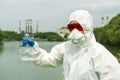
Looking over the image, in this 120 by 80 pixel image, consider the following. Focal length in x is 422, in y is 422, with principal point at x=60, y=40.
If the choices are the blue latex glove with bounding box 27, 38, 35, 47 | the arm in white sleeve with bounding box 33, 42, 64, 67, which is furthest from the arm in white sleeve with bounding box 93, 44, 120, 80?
the blue latex glove with bounding box 27, 38, 35, 47

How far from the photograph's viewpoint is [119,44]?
59969 millimetres

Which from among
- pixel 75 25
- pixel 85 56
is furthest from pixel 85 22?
pixel 85 56

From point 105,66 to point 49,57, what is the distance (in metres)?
0.60

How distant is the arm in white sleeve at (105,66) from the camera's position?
3133 mm

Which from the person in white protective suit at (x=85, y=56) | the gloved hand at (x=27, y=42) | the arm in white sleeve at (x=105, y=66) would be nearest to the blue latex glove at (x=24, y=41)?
the gloved hand at (x=27, y=42)

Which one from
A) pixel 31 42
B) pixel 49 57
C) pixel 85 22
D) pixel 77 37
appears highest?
pixel 85 22

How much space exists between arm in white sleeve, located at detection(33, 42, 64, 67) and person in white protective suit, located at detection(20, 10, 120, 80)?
4.8 inches

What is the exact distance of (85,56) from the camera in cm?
328

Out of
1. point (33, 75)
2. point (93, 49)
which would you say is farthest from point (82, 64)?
point (33, 75)

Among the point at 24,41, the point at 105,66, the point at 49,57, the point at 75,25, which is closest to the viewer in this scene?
the point at 105,66

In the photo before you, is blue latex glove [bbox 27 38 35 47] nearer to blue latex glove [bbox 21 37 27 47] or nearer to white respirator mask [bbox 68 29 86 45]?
blue latex glove [bbox 21 37 27 47]

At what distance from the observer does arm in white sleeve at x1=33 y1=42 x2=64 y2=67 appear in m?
3.53

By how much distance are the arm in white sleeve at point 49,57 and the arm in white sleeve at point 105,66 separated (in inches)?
16.9

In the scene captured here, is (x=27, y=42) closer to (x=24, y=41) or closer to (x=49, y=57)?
(x=24, y=41)
